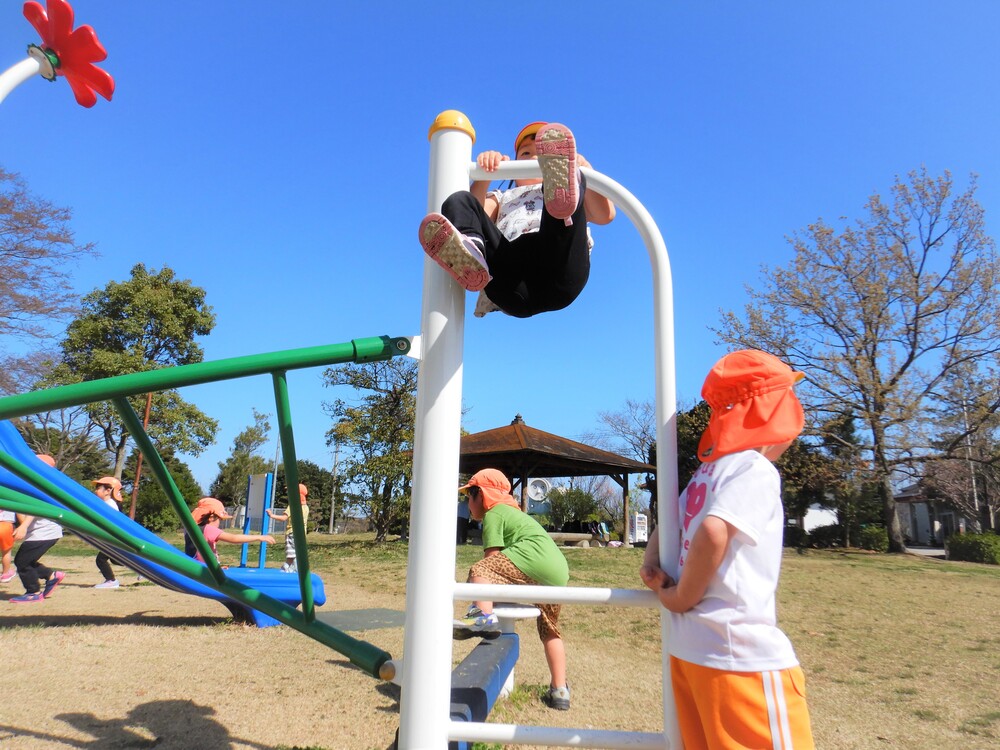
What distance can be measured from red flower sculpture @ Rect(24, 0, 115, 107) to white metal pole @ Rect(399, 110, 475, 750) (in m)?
3.94

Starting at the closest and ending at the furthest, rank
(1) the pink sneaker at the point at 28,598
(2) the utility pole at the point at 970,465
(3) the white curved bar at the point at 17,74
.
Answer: (3) the white curved bar at the point at 17,74 < (1) the pink sneaker at the point at 28,598 < (2) the utility pole at the point at 970,465

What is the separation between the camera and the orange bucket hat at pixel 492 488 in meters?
3.89

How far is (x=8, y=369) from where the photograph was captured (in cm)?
1555

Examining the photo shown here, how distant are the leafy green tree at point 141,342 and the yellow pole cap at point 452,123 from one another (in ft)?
64.9

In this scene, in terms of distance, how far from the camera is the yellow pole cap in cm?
171

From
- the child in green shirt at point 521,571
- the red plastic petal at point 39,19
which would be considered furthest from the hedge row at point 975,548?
the red plastic petal at point 39,19

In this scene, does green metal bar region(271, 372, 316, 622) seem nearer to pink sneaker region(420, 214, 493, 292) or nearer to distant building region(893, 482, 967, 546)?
pink sneaker region(420, 214, 493, 292)

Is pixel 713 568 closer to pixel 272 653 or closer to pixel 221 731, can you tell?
pixel 221 731

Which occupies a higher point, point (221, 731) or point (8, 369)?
point (8, 369)

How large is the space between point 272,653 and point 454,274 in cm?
365

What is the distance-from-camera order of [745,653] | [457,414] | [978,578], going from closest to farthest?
[745,653] < [457,414] < [978,578]

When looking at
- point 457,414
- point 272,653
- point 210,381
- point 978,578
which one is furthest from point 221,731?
point 978,578

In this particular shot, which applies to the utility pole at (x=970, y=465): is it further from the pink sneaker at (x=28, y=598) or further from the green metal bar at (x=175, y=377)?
the green metal bar at (x=175, y=377)

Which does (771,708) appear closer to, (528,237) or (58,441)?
(528,237)
